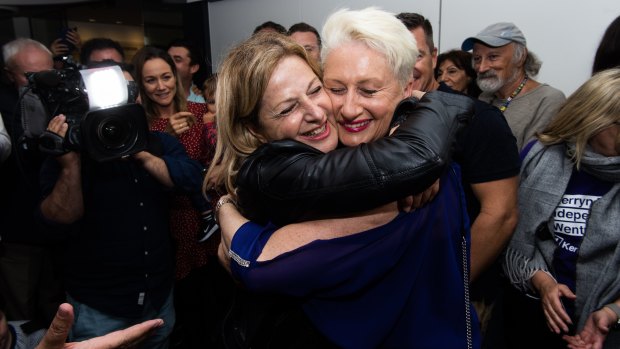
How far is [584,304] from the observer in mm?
1749

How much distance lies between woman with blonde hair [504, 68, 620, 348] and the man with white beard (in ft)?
3.33

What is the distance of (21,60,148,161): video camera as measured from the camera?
175cm

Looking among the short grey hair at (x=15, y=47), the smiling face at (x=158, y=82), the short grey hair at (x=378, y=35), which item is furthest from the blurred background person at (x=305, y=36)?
the short grey hair at (x=378, y=35)

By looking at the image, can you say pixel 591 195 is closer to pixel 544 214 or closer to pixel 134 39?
pixel 544 214

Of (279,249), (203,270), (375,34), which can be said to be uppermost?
(375,34)

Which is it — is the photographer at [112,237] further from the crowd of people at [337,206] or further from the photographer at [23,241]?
the photographer at [23,241]

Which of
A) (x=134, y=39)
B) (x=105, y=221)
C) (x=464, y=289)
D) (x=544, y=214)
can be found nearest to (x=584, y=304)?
(x=544, y=214)

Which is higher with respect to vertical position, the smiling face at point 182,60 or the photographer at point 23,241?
the smiling face at point 182,60

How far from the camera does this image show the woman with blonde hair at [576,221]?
1682 mm

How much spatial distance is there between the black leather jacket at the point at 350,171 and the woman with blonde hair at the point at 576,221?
1.06 metres

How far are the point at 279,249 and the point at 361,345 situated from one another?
0.30 metres

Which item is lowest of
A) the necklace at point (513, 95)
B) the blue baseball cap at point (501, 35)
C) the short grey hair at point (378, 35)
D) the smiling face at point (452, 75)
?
the necklace at point (513, 95)

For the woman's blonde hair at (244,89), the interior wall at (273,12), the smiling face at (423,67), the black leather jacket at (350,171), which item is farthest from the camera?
the interior wall at (273,12)

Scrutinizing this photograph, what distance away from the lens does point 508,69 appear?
10.0ft
